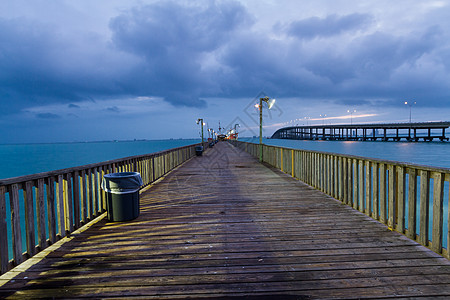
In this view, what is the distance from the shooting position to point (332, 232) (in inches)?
153

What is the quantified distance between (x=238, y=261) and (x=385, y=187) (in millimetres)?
2836

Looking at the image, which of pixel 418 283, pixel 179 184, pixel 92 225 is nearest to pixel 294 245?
pixel 418 283

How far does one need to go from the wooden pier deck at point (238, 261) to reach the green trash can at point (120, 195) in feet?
0.58

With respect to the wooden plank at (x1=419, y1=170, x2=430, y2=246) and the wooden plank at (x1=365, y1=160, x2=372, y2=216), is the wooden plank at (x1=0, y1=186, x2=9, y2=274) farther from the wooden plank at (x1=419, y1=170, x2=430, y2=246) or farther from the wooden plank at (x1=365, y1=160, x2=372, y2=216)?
the wooden plank at (x1=365, y1=160, x2=372, y2=216)

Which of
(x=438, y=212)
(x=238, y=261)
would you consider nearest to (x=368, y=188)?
(x=438, y=212)

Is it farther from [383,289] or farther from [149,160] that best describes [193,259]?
[149,160]

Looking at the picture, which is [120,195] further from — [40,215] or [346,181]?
[346,181]

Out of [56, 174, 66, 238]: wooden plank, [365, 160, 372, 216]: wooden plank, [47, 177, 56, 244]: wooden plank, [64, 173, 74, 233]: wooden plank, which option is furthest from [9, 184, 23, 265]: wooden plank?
[365, 160, 372, 216]: wooden plank

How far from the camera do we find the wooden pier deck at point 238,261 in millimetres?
2473

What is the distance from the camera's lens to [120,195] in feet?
14.5

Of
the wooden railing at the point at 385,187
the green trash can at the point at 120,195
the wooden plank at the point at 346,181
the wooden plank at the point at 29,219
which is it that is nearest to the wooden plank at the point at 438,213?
the wooden railing at the point at 385,187

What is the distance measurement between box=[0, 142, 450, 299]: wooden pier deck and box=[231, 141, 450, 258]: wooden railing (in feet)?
0.71

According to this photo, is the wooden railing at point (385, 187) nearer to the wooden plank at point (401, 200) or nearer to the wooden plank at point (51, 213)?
the wooden plank at point (401, 200)

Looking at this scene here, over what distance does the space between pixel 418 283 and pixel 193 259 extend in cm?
242
